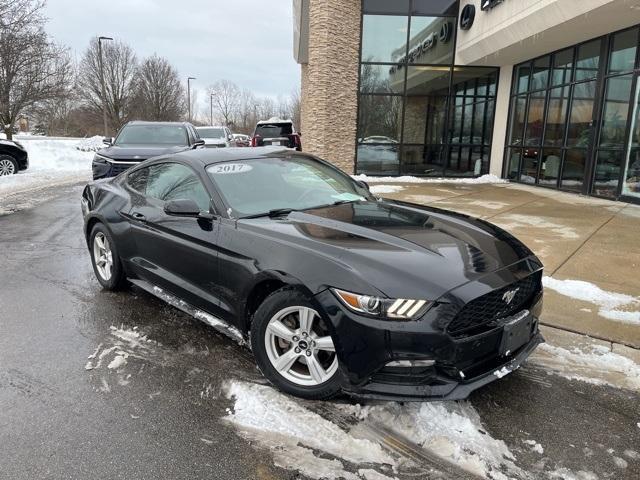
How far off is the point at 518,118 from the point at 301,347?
14.1 metres

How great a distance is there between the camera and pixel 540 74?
13.8m

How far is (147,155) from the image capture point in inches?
396

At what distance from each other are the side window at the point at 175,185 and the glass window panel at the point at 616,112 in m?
10.2

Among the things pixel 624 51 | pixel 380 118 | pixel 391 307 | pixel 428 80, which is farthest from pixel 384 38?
pixel 391 307

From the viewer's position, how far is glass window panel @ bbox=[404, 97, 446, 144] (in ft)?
52.7

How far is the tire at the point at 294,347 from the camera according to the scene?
2875 mm

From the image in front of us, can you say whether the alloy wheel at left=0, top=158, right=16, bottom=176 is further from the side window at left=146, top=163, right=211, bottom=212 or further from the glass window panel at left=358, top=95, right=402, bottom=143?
the side window at left=146, top=163, right=211, bottom=212

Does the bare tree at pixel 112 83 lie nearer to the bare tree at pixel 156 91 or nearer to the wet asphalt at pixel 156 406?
the bare tree at pixel 156 91

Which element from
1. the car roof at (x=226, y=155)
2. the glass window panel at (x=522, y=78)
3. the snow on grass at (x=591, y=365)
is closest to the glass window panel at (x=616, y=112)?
the glass window panel at (x=522, y=78)

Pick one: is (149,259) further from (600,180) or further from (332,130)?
(332,130)

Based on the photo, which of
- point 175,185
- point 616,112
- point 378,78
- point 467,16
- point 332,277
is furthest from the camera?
point 378,78

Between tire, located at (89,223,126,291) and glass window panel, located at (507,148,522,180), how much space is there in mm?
12945

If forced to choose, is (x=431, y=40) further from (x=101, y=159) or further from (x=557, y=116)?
(x=101, y=159)

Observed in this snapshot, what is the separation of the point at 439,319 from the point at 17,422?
2450 mm
